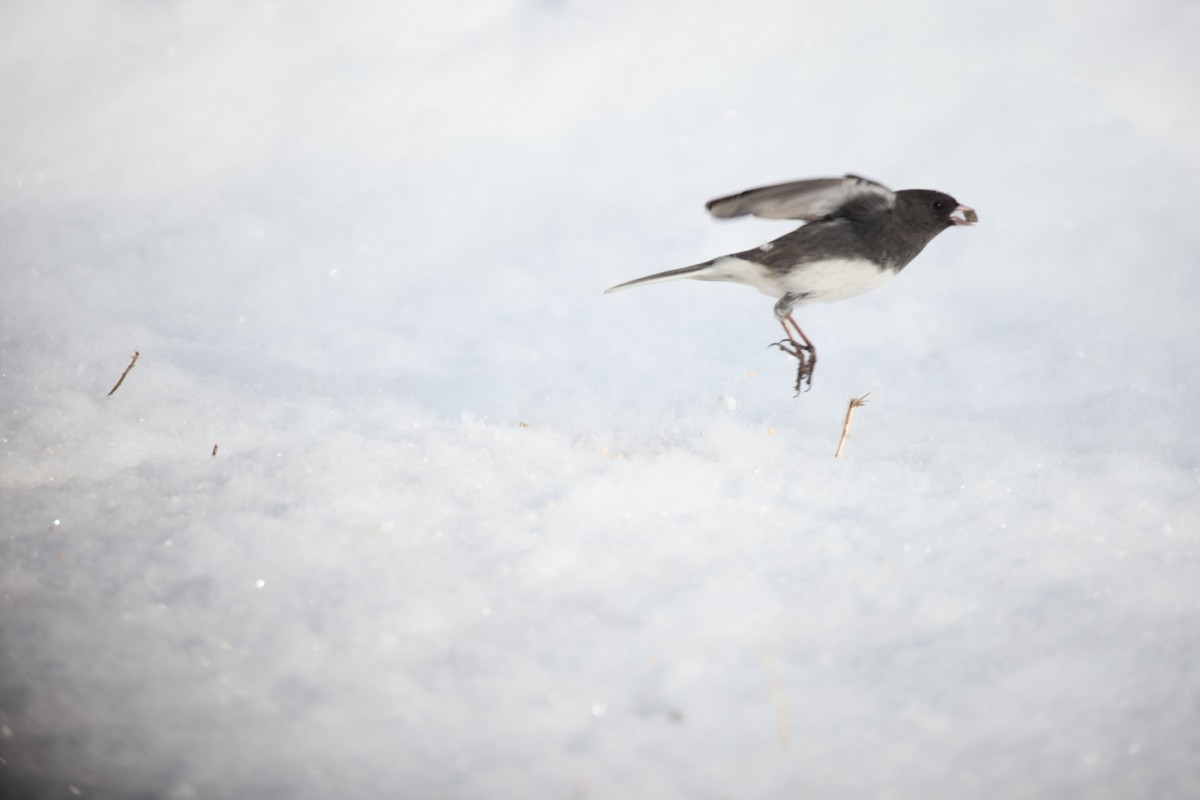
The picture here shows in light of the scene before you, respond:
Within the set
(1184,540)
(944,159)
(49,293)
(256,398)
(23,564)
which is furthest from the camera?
(944,159)

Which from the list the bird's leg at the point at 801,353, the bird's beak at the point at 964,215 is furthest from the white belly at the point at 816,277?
the bird's beak at the point at 964,215

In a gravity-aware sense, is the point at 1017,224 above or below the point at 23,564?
above

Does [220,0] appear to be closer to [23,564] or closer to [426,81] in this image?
[426,81]

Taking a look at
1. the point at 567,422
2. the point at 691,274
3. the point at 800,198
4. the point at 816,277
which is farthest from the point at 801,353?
the point at 567,422

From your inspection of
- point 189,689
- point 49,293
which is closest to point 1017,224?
point 189,689

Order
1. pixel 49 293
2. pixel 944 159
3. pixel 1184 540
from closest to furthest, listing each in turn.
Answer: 1. pixel 1184 540
2. pixel 49 293
3. pixel 944 159

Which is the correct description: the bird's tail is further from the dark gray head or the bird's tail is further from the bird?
the dark gray head

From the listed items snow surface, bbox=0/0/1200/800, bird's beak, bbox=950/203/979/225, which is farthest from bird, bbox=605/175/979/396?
snow surface, bbox=0/0/1200/800

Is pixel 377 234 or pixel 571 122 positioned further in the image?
pixel 571 122
